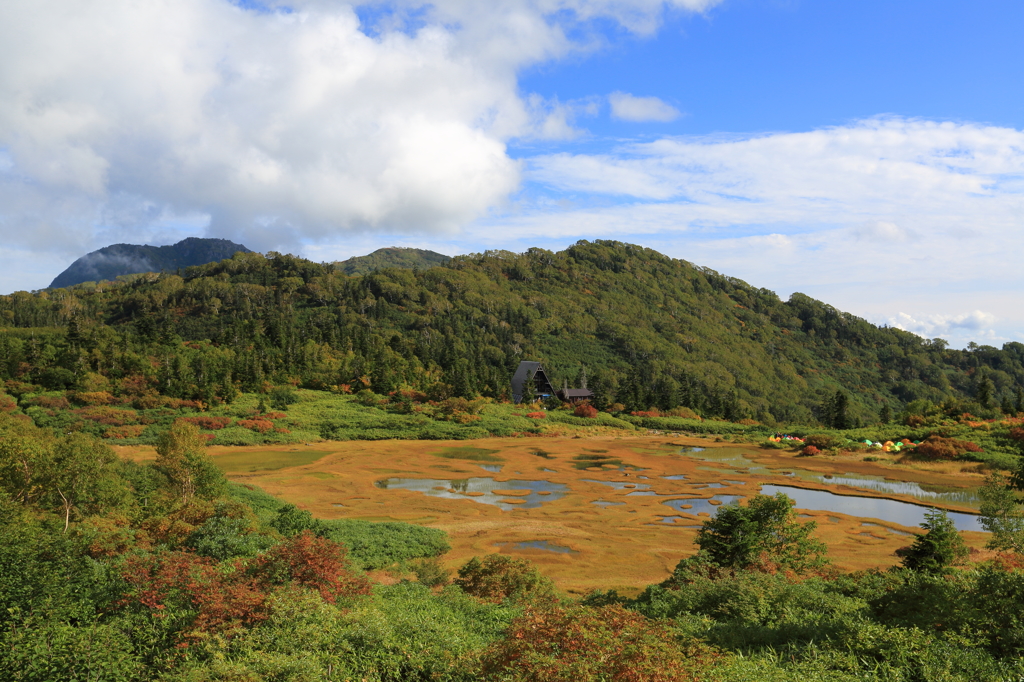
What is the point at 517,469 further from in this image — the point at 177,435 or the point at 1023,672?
the point at 1023,672

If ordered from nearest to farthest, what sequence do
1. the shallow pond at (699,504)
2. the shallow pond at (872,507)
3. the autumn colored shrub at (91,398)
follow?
the shallow pond at (872,507), the shallow pond at (699,504), the autumn colored shrub at (91,398)

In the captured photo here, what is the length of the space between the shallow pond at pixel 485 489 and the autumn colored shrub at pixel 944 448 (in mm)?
36016

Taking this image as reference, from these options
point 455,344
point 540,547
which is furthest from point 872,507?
point 455,344

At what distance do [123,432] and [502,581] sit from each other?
48.5 metres

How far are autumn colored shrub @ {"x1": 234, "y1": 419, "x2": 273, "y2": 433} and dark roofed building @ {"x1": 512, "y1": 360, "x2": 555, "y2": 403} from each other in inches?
1664

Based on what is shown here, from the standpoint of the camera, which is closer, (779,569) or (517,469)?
(779,569)

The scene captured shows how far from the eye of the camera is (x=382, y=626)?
10492 mm

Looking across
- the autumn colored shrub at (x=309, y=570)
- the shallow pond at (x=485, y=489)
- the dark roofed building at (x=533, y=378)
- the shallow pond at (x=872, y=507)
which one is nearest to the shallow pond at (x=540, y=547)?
the shallow pond at (x=485, y=489)

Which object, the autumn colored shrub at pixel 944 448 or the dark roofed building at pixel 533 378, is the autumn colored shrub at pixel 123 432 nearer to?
the dark roofed building at pixel 533 378

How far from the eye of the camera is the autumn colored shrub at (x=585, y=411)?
3039 inches

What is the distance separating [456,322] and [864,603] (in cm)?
12763

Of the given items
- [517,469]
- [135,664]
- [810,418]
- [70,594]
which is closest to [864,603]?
[135,664]

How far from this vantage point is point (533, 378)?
92.9 m

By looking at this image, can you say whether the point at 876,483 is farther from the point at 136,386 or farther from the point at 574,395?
the point at 136,386
